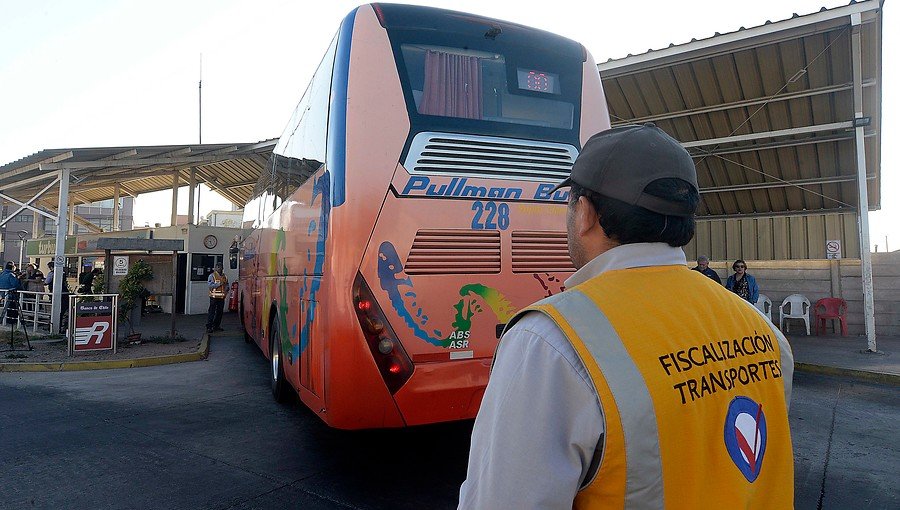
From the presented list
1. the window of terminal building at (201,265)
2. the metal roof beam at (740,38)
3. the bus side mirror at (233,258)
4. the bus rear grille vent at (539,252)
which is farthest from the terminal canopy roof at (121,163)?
the bus rear grille vent at (539,252)

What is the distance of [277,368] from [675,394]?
676 cm

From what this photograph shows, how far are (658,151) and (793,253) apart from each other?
61.3 ft

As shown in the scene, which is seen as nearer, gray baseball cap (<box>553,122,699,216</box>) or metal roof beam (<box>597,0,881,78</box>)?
gray baseball cap (<box>553,122,699,216</box>)

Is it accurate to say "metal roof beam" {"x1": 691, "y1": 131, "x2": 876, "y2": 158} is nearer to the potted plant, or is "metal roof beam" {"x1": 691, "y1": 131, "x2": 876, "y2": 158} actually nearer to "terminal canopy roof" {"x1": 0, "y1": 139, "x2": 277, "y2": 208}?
"terminal canopy roof" {"x1": 0, "y1": 139, "x2": 277, "y2": 208}

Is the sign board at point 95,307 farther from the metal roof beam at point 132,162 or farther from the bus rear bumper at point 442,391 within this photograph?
the bus rear bumper at point 442,391

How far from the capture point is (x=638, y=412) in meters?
1.10

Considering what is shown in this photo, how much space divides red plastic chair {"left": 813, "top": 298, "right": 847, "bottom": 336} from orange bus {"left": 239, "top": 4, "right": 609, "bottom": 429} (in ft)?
40.4

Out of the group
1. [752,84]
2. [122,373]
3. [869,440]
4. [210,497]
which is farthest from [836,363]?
[122,373]

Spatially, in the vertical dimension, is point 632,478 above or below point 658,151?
below

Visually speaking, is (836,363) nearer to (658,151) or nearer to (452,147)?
(452,147)

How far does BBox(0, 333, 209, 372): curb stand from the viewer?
10170 millimetres

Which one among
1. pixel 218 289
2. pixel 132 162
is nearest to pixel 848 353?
pixel 218 289

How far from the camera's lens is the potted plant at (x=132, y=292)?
42.1 ft

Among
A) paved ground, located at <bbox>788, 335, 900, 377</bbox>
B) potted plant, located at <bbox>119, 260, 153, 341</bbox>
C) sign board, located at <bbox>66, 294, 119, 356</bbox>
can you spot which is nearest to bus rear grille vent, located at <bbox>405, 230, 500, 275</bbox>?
paved ground, located at <bbox>788, 335, 900, 377</bbox>
